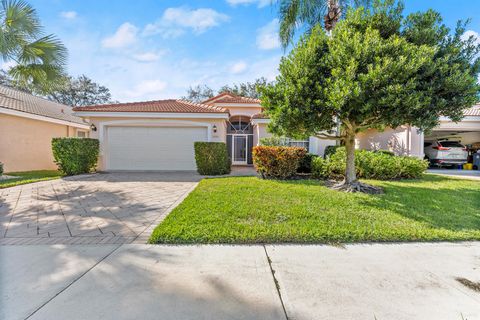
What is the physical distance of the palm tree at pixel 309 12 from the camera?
998cm

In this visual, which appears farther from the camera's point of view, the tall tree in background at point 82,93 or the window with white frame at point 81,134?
the tall tree in background at point 82,93

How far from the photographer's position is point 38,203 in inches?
210

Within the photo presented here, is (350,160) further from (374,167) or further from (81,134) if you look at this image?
(81,134)

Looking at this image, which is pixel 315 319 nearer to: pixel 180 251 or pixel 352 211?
pixel 180 251

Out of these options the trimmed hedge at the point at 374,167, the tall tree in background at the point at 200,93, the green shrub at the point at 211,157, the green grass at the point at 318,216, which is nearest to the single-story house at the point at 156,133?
the green shrub at the point at 211,157

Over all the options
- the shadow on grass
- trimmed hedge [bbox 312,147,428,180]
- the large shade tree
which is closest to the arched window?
trimmed hedge [bbox 312,147,428,180]

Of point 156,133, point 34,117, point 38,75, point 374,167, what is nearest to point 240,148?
point 156,133

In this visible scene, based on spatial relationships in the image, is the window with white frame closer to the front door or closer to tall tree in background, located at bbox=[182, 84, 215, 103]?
the front door

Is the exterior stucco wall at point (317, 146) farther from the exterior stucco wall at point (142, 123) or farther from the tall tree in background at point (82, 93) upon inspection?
the tall tree in background at point (82, 93)

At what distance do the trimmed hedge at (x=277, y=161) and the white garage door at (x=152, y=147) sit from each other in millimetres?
4099

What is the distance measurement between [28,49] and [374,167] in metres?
13.9

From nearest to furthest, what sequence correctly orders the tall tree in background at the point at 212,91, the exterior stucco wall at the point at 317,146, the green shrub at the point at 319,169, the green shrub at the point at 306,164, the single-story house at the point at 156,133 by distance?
1. the green shrub at the point at 319,169
2. the green shrub at the point at 306,164
3. the single-story house at the point at 156,133
4. the exterior stucco wall at the point at 317,146
5. the tall tree in background at the point at 212,91

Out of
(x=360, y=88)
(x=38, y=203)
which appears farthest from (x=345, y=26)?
(x=38, y=203)

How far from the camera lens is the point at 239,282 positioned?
2396mm
